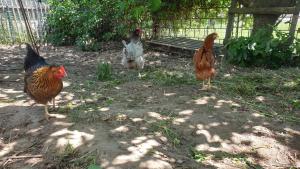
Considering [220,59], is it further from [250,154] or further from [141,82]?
[250,154]

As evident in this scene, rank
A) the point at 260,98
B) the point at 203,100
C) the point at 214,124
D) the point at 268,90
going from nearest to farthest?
the point at 214,124 < the point at 203,100 < the point at 260,98 < the point at 268,90

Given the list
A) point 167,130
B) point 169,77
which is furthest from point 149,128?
point 169,77

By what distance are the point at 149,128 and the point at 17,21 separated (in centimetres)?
956

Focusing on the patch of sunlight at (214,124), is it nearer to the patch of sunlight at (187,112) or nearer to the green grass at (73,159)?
the patch of sunlight at (187,112)

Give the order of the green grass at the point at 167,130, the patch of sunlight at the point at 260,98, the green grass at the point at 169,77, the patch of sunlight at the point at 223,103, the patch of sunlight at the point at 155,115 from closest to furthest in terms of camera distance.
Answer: the green grass at the point at 167,130 < the patch of sunlight at the point at 155,115 < the patch of sunlight at the point at 223,103 < the patch of sunlight at the point at 260,98 < the green grass at the point at 169,77

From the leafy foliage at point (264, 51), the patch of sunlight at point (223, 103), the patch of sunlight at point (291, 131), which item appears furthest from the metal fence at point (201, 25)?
the patch of sunlight at point (291, 131)

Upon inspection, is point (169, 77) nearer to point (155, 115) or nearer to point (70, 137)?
point (155, 115)

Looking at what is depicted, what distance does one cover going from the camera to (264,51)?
7184mm

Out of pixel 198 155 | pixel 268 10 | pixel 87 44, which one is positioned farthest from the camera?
pixel 87 44

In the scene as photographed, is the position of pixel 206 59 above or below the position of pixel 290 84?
above

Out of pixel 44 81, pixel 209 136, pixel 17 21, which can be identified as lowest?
pixel 209 136

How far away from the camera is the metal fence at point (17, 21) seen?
11.6 meters

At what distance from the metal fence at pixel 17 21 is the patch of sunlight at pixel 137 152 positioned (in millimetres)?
9598

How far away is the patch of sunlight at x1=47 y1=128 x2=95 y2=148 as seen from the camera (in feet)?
12.0
